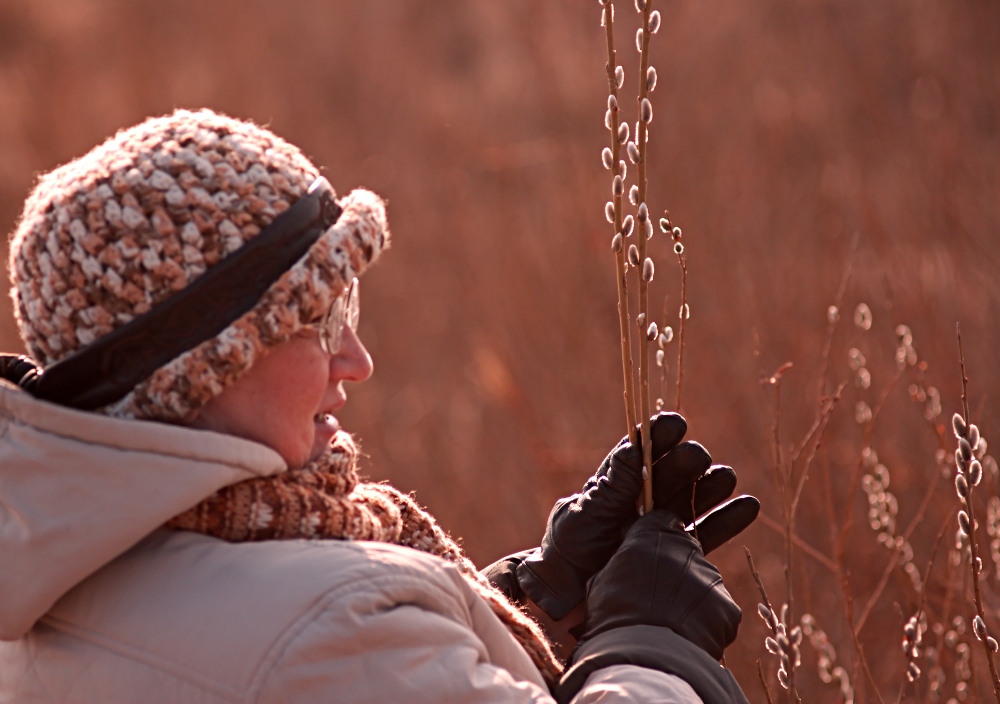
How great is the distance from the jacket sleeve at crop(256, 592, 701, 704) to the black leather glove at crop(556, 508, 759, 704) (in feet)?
0.63

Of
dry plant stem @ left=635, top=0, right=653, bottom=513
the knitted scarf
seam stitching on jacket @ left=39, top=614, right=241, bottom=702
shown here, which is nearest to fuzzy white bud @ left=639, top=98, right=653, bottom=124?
dry plant stem @ left=635, top=0, right=653, bottom=513

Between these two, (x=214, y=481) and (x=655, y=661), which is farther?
(x=655, y=661)

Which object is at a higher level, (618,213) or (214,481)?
(618,213)

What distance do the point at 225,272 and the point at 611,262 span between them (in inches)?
125

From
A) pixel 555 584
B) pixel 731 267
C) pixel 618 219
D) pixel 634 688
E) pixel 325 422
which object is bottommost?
pixel 731 267

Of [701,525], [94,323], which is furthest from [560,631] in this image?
[94,323]

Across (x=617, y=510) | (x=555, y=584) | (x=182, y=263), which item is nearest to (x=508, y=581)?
(x=555, y=584)

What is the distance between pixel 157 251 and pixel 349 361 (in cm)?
31

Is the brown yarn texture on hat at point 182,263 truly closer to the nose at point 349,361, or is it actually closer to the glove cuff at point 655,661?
the nose at point 349,361

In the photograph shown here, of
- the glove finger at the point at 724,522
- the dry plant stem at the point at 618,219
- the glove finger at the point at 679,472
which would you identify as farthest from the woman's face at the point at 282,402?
the glove finger at the point at 724,522

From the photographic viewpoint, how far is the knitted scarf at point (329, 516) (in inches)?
47.2

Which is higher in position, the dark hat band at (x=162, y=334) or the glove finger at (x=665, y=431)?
the dark hat band at (x=162, y=334)

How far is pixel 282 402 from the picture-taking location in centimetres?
129

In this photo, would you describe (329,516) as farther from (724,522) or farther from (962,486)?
(962,486)
